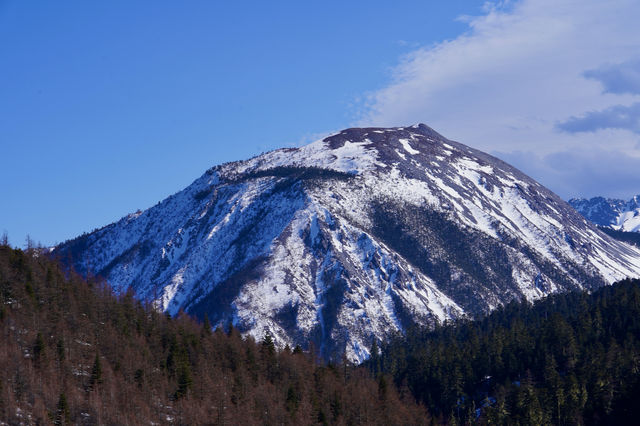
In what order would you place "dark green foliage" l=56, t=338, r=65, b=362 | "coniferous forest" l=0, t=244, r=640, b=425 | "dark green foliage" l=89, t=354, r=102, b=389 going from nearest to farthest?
"coniferous forest" l=0, t=244, r=640, b=425 → "dark green foliage" l=89, t=354, r=102, b=389 → "dark green foliage" l=56, t=338, r=65, b=362

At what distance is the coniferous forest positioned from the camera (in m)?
136

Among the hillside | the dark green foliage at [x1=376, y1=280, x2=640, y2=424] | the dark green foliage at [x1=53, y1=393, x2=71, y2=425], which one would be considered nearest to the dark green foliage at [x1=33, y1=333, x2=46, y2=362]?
the hillside

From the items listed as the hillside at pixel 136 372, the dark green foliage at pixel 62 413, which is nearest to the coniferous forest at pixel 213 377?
the dark green foliage at pixel 62 413

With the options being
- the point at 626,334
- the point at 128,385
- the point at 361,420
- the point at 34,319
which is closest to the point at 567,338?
the point at 626,334

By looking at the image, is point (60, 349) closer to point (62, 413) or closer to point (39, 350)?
point (39, 350)

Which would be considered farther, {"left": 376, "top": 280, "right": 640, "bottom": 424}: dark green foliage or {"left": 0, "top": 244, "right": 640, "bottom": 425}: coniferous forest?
{"left": 376, "top": 280, "right": 640, "bottom": 424}: dark green foliage

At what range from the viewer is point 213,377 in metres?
163

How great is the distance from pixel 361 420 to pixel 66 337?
6284cm

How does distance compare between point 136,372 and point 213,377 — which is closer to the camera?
point 136,372

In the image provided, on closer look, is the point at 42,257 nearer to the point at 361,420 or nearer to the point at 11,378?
the point at 11,378

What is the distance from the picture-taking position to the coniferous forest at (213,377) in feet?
446

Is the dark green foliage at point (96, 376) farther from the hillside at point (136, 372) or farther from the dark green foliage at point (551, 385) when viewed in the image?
the dark green foliage at point (551, 385)

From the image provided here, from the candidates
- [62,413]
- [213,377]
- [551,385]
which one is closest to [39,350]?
[62,413]

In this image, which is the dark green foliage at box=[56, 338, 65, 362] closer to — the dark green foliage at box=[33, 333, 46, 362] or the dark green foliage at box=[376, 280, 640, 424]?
the dark green foliage at box=[33, 333, 46, 362]
